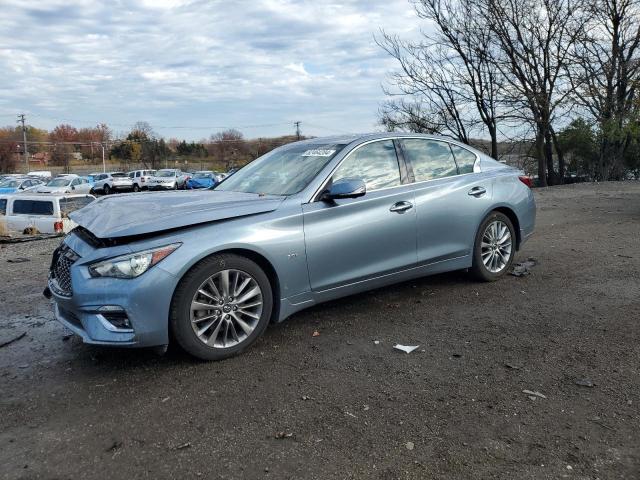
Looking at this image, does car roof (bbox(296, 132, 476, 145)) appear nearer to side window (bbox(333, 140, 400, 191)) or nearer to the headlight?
side window (bbox(333, 140, 400, 191))

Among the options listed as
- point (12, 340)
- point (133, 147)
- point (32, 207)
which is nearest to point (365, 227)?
point (12, 340)

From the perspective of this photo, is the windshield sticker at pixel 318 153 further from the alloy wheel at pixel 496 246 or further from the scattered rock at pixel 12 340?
the scattered rock at pixel 12 340

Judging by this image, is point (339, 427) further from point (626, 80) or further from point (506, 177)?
point (626, 80)

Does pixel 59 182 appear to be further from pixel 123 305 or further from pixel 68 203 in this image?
pixel 123 305

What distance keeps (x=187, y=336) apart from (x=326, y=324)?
4.37 feet

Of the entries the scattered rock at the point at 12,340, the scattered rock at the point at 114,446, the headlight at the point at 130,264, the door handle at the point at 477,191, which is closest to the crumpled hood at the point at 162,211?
the headlight at the point at 130,264

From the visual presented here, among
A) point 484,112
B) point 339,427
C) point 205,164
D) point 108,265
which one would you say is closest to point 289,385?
point 339,427

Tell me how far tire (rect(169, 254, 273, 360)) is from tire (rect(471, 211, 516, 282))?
2464 millimetres

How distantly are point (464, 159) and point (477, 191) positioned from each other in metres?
0.41

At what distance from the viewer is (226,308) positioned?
3.84 metres

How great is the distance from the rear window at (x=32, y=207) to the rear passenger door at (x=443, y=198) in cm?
1281

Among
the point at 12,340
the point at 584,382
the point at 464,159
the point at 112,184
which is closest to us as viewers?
the point at 584,382

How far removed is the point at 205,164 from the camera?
9250 centimetres

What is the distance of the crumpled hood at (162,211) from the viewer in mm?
3699
